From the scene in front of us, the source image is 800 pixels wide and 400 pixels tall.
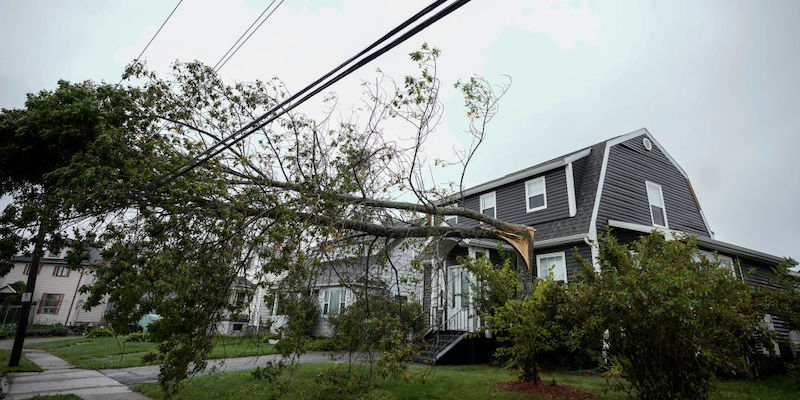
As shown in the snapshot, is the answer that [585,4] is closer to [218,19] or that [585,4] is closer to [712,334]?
[712,334]

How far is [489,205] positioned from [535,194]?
1988mm

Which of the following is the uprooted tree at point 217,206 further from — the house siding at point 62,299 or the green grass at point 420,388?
the house siding at point 62,299

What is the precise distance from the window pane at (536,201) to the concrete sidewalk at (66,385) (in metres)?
12.5

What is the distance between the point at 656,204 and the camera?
14039 millimetres

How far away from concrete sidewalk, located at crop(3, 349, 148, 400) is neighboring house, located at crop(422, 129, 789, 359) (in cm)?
819

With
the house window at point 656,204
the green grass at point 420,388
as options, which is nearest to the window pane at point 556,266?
the green grass at point 420,388

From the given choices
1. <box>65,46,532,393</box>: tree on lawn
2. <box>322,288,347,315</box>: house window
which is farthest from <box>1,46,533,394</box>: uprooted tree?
<box>322,288,347,315</box>: house window

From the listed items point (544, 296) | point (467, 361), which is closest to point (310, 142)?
point (544, 296)

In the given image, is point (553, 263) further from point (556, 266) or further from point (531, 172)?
point (531, 172)

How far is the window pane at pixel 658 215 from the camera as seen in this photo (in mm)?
13703

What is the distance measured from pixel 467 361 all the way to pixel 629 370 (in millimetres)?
7216

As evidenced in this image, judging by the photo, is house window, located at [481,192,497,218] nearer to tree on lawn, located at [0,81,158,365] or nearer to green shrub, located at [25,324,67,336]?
tree on lawn, located at [0,81,158,365]

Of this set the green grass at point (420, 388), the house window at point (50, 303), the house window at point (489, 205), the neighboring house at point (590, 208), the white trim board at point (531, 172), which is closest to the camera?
the green grass at point (420, 388)

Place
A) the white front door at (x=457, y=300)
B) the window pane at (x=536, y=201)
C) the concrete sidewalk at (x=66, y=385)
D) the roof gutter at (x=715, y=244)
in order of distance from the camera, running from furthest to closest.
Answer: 1. the window pane at (x=536, y=201)
2. the white front door at (x=457, y=300)
3. the roof gutter at (x=715, y=244)
4. the concrete sidewalk at (x=66, y=385)
